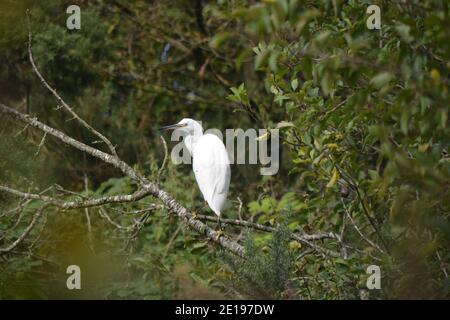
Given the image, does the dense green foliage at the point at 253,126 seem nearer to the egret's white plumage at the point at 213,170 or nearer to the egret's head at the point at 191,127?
the egret's white plumage at the point at 213,170

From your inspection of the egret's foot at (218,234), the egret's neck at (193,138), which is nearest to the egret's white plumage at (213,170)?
the egret's neck at (193,138)

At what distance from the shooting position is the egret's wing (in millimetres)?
4715

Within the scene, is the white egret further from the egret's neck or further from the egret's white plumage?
the egret's neck

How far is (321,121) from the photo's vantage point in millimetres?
3297

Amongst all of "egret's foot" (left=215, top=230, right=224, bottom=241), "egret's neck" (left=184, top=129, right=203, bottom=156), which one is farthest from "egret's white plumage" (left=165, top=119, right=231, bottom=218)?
"egret's foot" (left=215, top=230, right=224, bottom=241)

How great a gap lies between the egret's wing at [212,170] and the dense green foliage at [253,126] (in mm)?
323

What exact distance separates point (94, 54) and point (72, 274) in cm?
373

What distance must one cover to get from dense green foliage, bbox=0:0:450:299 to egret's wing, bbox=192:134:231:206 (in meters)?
0.32

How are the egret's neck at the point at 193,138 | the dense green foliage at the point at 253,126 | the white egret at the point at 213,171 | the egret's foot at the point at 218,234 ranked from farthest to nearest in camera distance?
1. the egret's neck at the point at 193,138
2. the white egret at the point at 213,171
3. the egret's foot at the point at 218,234
4. the dense green foliage at the point at 253,126

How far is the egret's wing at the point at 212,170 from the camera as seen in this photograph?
471 cm

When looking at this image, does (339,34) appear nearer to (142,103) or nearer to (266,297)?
(266,297)

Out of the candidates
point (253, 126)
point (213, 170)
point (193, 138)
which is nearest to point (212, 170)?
point (213, 170)

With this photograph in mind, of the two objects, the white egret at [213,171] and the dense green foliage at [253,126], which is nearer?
the dense green foliage at [253,126]

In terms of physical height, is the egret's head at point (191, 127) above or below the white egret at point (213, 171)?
above
